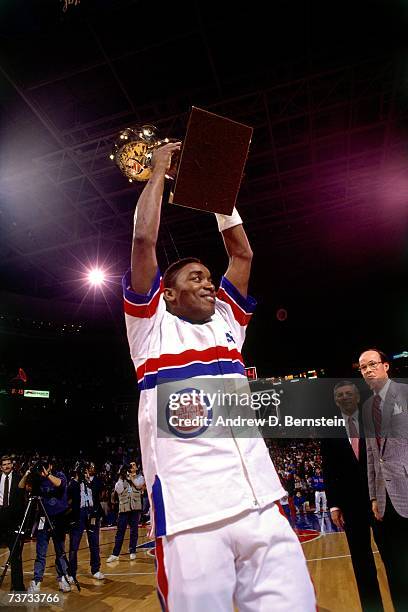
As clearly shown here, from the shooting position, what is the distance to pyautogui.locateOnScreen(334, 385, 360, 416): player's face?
4469 mm

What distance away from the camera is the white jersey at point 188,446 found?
1.53 metres

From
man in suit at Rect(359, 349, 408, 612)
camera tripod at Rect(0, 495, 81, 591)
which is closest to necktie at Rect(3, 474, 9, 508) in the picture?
camera tripod at Rect(0, 495, 81, 591)

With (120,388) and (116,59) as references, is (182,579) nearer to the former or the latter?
(116,59)

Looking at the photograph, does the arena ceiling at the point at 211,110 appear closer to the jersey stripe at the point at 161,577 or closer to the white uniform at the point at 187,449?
the white uniform at the point at 187,449

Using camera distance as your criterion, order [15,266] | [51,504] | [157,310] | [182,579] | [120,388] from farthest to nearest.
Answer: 1. [120,388]
2. [15,266]
3. [51,504]
4. [157,310]
5. [182,579]

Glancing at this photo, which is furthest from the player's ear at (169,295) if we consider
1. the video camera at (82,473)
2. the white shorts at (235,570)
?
the video camera at (82,473)

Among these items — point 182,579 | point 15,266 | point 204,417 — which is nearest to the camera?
point 182,579

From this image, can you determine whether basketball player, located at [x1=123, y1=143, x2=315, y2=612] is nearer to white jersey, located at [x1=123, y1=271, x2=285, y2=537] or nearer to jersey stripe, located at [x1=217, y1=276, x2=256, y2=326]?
white jersey, located at [x1=123, y1=271, x2=285, y2=537]

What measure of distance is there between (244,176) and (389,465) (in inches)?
389

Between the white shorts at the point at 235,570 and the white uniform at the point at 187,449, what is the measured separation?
0.01 m

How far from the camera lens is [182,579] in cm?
141

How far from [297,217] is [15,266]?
10140mm

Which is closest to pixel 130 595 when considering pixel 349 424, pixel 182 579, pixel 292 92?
pixel 349 424

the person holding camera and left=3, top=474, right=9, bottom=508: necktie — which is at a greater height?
left=3, top=474, right=9, bottom=508: necktie
